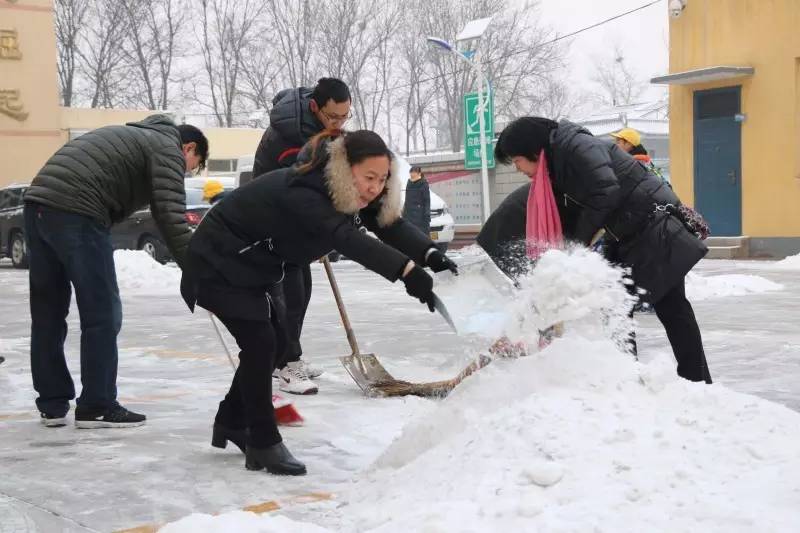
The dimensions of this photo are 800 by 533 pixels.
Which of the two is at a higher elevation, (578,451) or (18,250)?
(578,451)

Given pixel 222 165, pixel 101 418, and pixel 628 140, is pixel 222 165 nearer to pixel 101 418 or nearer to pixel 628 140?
pixel 628 140

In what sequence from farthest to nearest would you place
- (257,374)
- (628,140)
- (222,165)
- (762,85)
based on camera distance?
(222,165) < (762,85) < (628,140) < (257,374)

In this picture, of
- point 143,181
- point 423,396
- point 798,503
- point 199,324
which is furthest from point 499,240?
point 199,324

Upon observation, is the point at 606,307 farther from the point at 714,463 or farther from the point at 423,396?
the point at 423,396

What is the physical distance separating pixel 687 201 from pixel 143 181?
15.7 m

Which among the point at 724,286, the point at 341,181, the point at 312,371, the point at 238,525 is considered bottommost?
the point at 724,286

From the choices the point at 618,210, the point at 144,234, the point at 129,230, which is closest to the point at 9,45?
the point at 129,230

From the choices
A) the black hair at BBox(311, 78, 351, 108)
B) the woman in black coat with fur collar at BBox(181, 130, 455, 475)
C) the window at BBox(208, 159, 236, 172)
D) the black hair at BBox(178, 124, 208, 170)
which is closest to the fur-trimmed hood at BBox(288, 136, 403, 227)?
the woman in black coat with fur collar at BBox(181, 130, 455, 475)

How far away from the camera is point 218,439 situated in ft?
14.1

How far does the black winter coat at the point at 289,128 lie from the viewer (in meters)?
5.52

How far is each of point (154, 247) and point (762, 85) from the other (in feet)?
34.8

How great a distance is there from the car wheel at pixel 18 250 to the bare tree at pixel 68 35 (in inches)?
927

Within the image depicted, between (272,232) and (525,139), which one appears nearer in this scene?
(272,232)

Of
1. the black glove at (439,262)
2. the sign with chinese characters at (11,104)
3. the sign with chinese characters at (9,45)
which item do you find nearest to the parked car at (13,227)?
the sign with chinese characters at (11,104)
